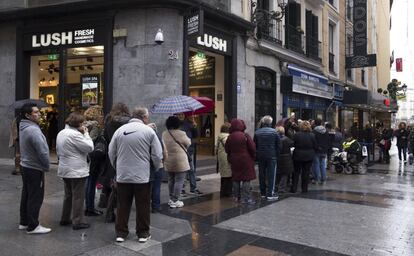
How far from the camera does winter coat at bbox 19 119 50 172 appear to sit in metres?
5.93

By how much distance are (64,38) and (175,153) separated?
703 centimetres

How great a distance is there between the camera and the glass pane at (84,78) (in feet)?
41.9

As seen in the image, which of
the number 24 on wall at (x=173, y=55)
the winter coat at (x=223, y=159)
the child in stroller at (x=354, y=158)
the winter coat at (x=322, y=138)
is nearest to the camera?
the winter coat at (x=223, y=159)

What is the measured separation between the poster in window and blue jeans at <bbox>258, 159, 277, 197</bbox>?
233 inches

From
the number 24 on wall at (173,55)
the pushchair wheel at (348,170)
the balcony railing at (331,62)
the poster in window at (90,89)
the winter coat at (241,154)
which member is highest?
the balcony railing at (331,62)

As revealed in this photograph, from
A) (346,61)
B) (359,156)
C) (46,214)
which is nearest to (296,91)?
(359,156)

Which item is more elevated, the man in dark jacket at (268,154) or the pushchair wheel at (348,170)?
the man in dark jacket at (268,154)

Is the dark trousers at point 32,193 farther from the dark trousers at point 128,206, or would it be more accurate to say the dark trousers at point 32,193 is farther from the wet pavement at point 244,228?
the dark trousers at point 128,206

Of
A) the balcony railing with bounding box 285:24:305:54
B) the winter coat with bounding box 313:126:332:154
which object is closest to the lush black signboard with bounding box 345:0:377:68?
the balcony railing with bounding box 285:24:305:54

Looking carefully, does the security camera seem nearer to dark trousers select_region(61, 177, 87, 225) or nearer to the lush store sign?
the lush store sign

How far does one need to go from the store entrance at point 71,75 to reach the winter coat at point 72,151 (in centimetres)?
655

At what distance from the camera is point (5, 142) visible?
14164 millimetres

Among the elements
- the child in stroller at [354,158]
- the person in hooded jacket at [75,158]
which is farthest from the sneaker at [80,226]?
the child in stroller at [354,158]

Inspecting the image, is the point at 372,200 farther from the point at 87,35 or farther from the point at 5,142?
the point at 5,142
